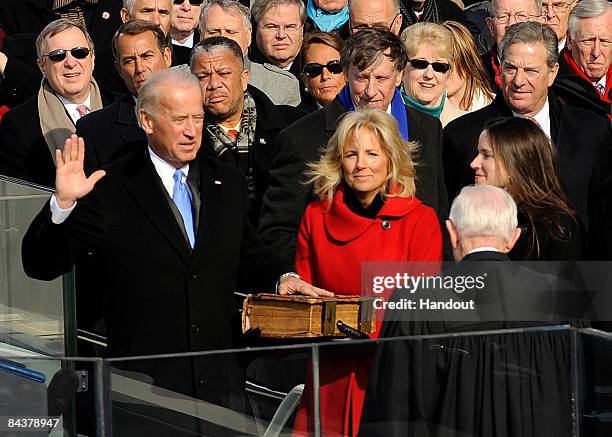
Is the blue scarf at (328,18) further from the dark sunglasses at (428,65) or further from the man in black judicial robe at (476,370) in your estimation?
the man in black judicial robe at (476,370)

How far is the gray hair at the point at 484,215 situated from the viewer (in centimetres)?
596

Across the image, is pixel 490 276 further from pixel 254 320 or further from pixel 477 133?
pixel 477 133

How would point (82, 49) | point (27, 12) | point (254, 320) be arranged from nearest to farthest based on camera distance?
point (254, 320) → point (82, 49) → point (27, 12)

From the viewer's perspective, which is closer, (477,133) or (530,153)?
(530,153)

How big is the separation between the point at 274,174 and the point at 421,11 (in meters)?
3.73

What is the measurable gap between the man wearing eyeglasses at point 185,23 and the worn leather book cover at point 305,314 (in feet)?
13.8

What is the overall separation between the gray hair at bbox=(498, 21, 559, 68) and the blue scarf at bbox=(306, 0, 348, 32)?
2.72 metres

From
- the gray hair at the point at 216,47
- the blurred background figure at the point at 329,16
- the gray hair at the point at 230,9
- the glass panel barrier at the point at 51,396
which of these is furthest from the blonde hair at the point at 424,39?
the glass panel barrier at the point at 51,396

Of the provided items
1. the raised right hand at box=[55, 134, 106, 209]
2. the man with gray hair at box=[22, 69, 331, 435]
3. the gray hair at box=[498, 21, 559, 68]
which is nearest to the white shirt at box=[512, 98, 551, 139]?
the gray hair at box=[498, 21, 559, 68]

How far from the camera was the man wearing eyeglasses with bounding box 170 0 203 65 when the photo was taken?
10.3 metres

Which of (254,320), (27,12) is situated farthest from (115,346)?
(27,12)

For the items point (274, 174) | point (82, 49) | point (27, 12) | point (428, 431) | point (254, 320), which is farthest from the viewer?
point (27, 12)

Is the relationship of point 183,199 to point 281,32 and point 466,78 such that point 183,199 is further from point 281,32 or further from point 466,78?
point 281,32

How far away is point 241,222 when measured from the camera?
669cm
